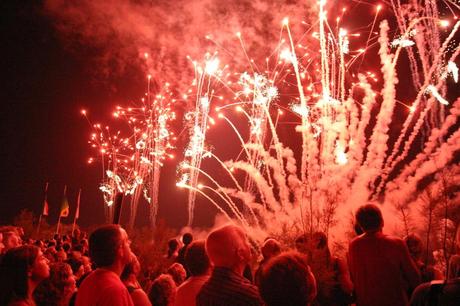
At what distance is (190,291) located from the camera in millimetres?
3967

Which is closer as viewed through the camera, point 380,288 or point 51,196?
point 380,288

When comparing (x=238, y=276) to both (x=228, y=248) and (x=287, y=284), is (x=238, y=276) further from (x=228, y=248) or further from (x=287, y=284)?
(x=287, y=284)

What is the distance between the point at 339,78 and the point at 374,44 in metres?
1.31

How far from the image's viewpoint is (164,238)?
1870cm

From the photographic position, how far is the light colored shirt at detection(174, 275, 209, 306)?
13.0ft

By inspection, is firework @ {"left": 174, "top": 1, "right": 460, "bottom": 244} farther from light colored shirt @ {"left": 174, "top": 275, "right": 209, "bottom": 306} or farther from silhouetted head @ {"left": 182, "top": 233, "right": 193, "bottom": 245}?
light colored shirt @ {"left": 174, "top": 275, "right": 209, "bottom": 306}

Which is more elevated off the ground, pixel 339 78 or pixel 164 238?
pixel 339 78

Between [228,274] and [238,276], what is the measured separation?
0.09 m

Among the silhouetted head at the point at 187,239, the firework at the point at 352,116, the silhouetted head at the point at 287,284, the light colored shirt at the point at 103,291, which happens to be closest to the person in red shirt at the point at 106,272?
the light colored shirt at the point at 103,291

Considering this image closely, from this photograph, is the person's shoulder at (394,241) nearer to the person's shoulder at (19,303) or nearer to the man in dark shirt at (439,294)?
the man in dark shirt at (439,294)

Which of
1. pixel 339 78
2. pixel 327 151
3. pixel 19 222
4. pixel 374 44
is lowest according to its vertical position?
pixel 19 222

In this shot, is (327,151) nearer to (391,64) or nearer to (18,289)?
(391,64)

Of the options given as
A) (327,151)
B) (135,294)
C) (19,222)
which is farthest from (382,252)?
(19,222)

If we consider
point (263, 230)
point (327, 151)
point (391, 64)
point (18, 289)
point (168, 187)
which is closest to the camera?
point (18, 289)
